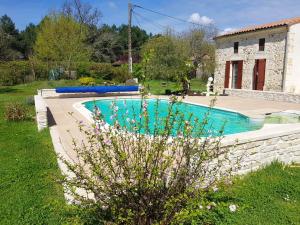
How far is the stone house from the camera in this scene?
1577 centimetres

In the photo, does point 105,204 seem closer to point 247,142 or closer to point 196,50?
point 247,142

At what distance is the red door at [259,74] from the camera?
17094 millimetres

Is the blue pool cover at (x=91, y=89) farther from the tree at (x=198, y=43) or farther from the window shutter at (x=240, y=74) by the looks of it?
the tree at (x=198, y=43)

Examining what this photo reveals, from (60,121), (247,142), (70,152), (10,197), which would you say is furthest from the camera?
(60,121)

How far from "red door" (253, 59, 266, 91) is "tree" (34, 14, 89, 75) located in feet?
47.7

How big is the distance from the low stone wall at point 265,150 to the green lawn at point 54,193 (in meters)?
0.17

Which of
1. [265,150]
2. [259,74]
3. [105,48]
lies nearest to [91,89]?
[259,74]

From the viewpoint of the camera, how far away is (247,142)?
4645 millimetres

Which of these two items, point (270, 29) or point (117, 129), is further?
point (270, 29)

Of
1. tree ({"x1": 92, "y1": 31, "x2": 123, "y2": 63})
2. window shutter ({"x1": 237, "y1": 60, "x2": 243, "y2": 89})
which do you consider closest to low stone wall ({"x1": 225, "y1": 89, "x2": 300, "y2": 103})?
window shutter ({"x1": 237, "y1": 60, "x2": 243, "y2": 89})

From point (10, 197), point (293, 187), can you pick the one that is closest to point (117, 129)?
point (10, 197)

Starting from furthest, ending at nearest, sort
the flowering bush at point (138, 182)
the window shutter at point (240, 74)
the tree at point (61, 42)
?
the tree at point (61, 42) → the window shutter at point (240, 74) → the flowering bush at point (138, 182)

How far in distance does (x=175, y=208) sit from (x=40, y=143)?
4.28 meters

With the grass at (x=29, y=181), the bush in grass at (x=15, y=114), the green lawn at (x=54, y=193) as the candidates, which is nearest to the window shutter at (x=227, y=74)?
the bush in grass at (x=15, y=114)
